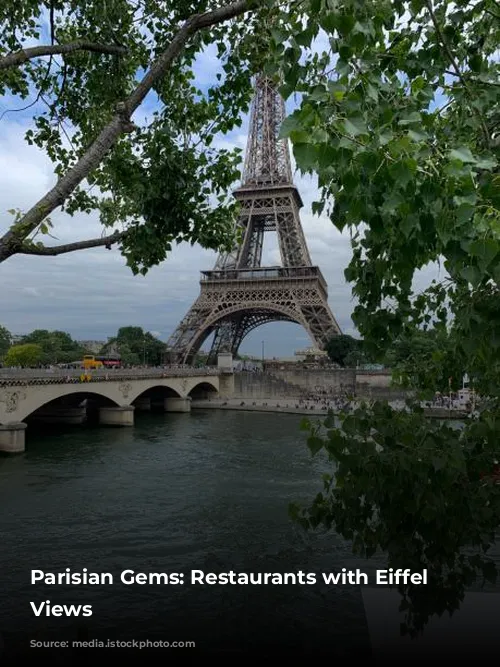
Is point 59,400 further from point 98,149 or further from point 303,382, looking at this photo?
point 98,149

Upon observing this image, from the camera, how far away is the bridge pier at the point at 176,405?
148 ft

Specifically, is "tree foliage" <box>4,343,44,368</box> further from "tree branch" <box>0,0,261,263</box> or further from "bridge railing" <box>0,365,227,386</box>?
"tree branch" <box>0,0,261,263</box>

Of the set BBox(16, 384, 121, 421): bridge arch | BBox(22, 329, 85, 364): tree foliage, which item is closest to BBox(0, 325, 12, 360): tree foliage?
BBox(22, 329, 85, 364): tree foliage

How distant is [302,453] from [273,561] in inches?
535

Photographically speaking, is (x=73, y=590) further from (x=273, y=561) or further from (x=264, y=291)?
(x=264, y=291)

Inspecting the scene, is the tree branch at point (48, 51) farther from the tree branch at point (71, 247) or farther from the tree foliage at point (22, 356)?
the tree foliage at point (22, 356)

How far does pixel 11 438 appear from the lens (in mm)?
23188

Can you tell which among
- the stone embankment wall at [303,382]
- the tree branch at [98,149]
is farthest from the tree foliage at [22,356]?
the tree branch at [98,149]

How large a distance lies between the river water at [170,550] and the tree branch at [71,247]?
542 cm

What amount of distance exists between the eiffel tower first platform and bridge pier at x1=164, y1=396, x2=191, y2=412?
9.63 m

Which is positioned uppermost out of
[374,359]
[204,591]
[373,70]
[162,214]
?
[162,214]

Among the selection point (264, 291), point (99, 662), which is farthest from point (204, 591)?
point (264, 291)

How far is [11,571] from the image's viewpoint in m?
9.97

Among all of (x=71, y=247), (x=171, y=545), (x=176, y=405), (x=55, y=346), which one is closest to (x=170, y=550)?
(x=171, y=545)
